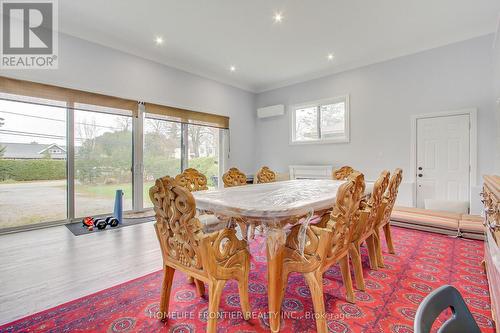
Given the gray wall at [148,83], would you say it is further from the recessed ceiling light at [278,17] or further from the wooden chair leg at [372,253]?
the wooden chair leg at [372,253]

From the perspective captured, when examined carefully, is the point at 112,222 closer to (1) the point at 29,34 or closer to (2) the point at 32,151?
(2) the point at 32,151

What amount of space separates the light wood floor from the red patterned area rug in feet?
0.60

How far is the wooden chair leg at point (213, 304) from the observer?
1.25 metres

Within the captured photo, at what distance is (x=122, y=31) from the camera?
3.64 meters

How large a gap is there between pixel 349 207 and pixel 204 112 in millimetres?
4544

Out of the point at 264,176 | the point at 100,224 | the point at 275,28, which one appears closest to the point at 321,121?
the point at 275,28

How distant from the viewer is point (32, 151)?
3.52 metres

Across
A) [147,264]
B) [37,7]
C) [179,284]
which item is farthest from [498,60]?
[37,7]

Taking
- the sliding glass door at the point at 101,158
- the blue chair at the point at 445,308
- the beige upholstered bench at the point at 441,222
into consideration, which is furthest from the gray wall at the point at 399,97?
the blue chair at the point at 445,308

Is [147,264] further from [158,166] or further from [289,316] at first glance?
[158,166]

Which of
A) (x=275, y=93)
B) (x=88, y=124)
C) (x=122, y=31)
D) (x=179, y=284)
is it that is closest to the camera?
(x=179, y=284)

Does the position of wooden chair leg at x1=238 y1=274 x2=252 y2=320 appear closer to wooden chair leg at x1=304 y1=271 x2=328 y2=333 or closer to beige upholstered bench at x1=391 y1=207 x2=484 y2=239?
wooden chair leg at x1=304 y1=271 x2=328 y2=333

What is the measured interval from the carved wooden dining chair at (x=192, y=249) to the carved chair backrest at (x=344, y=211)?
1.86ft

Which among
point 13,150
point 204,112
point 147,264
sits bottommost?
point 147,264
